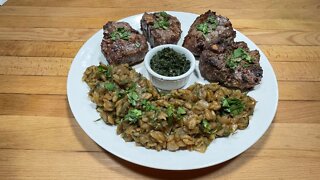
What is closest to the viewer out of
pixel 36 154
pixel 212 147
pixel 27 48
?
pixel 212 147

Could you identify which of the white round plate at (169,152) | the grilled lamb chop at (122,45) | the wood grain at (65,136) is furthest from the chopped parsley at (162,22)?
the wood grain at (65,136)

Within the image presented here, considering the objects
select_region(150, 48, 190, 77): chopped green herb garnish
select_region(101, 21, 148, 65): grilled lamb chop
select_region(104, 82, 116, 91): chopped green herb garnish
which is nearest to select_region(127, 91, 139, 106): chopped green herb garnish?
select_region(104, 82, 116, 91): chopped green herb garnish

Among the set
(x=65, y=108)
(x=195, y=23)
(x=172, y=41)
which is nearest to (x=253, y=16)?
(x=195, y=23)

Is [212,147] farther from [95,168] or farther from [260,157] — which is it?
[95,168]

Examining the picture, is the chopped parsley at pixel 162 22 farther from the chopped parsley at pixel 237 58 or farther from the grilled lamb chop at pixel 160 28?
the chopped parsley at pixel 237 58

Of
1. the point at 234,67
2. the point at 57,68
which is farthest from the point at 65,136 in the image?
the point at 234,67
